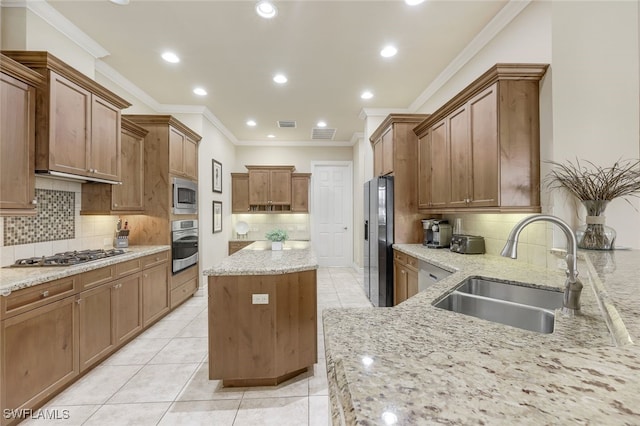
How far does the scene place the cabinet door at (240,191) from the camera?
6.21m

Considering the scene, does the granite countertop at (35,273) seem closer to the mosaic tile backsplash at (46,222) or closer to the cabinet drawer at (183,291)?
the mosaic tile backsplash at (46,222)

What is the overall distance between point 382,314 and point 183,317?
3.37 m

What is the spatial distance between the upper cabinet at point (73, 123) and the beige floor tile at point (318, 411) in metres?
2.62

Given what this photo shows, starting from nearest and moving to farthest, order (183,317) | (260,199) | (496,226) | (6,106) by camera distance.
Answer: (6,106) → (496,226) → (183,317) → (260,199)

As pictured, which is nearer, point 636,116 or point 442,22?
point 636,116

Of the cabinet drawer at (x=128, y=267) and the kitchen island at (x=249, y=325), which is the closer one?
the kitchen island at (x=249, y=325)

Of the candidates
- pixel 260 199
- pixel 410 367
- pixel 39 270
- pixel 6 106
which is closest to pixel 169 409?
pixel 39 270

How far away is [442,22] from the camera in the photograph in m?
2.55

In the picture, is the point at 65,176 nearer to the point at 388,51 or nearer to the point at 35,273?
the point at 35,273

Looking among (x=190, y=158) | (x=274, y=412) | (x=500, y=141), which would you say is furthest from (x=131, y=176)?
(x=500, y=141)

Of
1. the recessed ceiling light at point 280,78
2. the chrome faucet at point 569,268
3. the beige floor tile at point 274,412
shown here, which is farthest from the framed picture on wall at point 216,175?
the chrome faucet at point 569,268

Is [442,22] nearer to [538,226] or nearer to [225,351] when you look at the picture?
[538,226]

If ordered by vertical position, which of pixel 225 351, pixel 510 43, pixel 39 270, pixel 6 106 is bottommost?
pixel 225 351

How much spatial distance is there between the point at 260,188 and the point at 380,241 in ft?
10.9
